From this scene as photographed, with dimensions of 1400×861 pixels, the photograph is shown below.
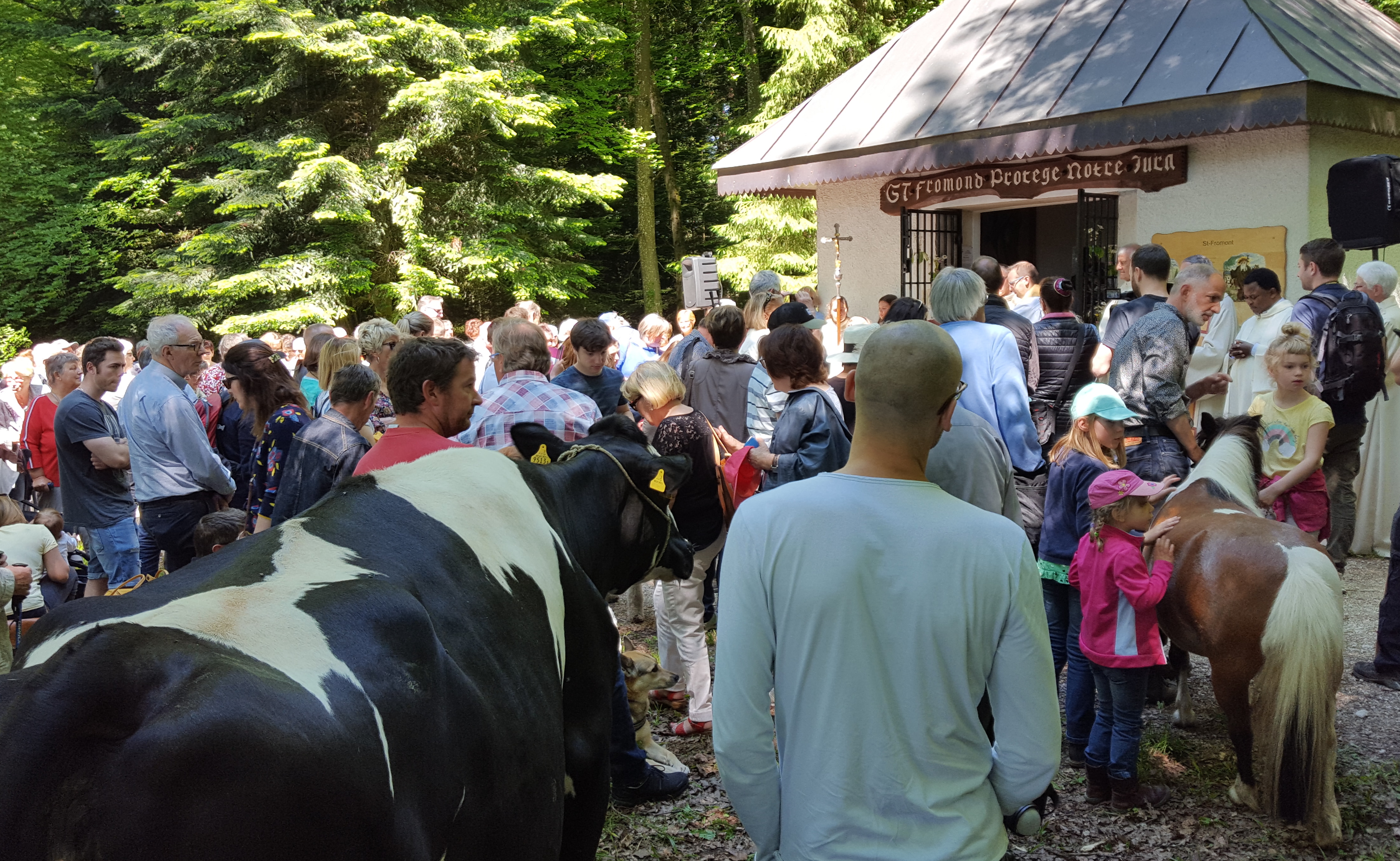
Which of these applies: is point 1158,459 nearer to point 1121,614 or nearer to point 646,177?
Answer: point 1121,614

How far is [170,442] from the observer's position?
5543 millimetres

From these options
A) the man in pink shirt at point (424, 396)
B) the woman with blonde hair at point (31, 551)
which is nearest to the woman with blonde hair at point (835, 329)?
the woman with blonde hair at point (31, 551)

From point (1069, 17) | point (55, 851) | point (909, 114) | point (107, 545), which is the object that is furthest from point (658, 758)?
point (1069, 17)

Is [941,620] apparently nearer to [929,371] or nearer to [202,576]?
[929,371]

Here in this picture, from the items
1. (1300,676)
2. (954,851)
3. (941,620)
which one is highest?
(941,620)

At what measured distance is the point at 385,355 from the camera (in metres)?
5.90

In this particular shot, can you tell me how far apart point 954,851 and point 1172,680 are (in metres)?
3.96

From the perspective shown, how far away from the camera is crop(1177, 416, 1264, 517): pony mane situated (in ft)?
15.5

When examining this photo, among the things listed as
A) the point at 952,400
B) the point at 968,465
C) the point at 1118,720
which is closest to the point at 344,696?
the point at 952,400

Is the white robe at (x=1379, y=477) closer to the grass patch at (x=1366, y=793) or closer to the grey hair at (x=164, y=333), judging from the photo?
the grass patch at (x=1366, y=793)

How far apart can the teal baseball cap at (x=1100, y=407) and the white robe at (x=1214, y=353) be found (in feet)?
10.5

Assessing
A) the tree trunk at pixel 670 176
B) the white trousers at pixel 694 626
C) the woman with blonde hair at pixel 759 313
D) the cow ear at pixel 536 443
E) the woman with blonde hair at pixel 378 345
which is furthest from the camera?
the tree trunk at pixel 670 176

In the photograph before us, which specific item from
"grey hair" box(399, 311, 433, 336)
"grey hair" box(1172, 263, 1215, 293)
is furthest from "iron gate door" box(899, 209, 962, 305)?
"grey hair" box(399, 311, 433, 336)

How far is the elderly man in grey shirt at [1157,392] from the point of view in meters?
5.47
